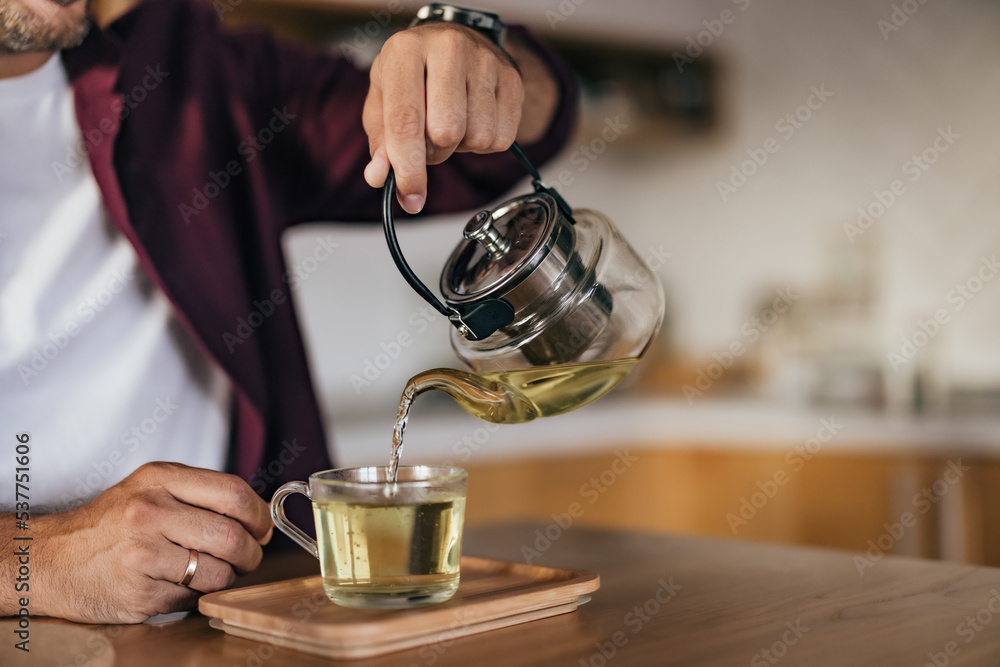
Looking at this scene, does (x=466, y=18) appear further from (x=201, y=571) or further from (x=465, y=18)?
(x=201, y=571)

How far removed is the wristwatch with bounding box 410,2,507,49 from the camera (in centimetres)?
102

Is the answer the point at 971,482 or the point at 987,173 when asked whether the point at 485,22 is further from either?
the point at 987,173

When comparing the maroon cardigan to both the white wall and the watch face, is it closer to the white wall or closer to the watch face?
the watch face

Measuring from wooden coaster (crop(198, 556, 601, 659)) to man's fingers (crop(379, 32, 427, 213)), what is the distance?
35cm

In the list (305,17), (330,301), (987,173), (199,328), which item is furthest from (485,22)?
(987,173)

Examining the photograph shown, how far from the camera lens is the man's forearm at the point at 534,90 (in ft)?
4.41

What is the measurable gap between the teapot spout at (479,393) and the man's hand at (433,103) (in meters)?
0.17

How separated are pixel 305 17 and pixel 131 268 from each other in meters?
1.86

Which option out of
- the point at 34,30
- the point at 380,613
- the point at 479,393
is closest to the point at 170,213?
the point at 34,30

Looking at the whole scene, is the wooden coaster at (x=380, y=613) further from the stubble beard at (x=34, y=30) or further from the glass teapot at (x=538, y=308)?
the stubble beard at (x=34, y=30)

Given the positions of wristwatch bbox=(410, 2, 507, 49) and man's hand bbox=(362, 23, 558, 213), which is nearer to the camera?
man's hand bbox=(362, 23, 558, 213)

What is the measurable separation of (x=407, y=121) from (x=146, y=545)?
434 millimetres

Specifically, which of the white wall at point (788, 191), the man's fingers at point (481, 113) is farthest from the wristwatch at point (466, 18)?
the white wall at point (788, 191)

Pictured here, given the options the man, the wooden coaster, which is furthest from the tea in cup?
the man
